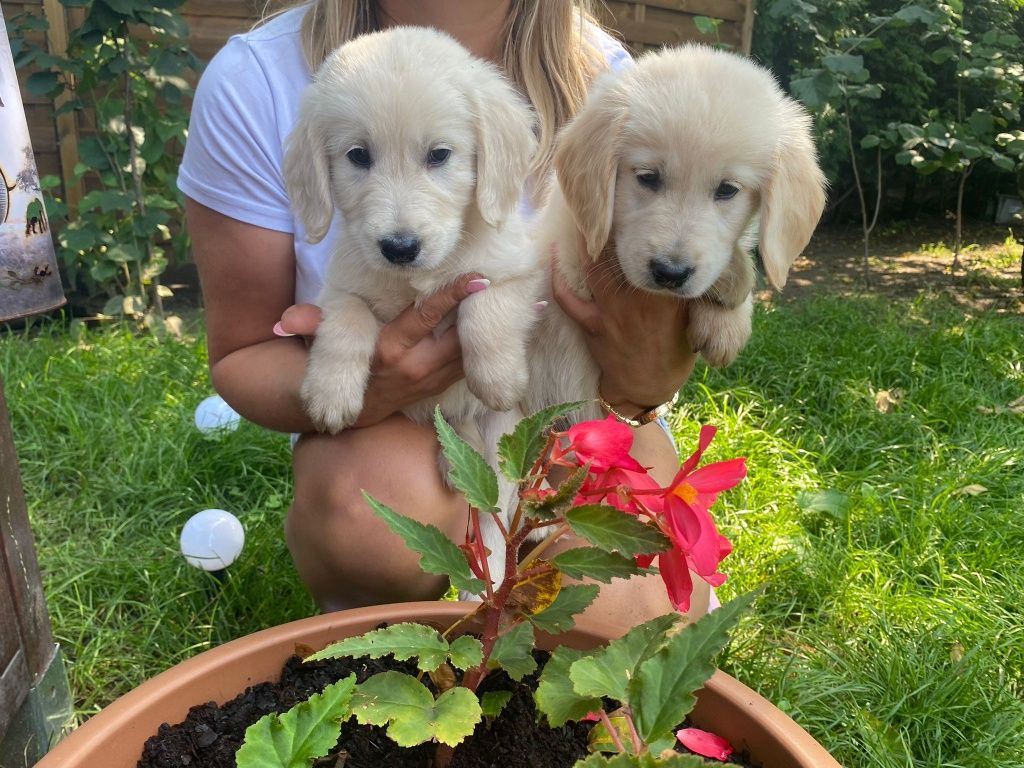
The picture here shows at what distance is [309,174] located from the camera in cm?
173

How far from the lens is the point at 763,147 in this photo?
5.49 ft

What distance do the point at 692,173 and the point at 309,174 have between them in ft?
2.40

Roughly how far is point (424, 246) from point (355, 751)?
863 mm

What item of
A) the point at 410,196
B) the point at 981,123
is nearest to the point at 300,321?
the point at 410,196

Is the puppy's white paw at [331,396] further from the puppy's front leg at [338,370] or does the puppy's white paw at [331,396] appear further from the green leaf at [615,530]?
the green leaf at [615,530]

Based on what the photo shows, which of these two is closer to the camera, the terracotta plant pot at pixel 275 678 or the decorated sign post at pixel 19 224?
the terracotta plant pot at pixel 275 678

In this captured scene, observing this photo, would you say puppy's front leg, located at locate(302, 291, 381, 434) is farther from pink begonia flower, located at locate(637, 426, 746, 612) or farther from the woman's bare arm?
pink begonia flower, located at locate(637, 426, 746, 612)

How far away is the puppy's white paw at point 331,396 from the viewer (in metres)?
1.75

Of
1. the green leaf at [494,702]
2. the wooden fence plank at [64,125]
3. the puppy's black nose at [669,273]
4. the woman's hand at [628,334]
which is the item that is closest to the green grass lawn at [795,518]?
the woman's hand at [628,334]

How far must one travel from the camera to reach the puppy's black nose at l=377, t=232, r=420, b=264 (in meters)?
1.57

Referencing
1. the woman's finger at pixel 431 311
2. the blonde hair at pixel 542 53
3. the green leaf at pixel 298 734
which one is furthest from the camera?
the blonde hair at pixel 542 53

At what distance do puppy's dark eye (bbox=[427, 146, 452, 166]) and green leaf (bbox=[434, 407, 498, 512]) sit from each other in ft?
2.88

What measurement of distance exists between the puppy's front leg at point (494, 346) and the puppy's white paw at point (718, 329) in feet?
1.24

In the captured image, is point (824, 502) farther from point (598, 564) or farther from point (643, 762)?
point (643, 762)
